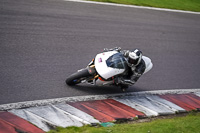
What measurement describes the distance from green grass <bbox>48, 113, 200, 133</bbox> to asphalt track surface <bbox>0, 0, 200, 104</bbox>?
181cm

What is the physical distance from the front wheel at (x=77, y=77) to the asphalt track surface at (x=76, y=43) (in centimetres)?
19

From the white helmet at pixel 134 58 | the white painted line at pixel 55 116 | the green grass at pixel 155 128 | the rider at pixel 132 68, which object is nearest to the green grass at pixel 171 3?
the rider at pixel 132 68

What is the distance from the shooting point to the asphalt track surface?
30.7 feet

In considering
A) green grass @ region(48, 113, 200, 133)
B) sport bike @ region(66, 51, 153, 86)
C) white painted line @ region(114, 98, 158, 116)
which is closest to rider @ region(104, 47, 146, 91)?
sport bike @ region(66, 51, 153, 86)

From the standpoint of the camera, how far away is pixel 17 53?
1055 cm

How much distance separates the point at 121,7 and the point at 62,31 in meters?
5.63

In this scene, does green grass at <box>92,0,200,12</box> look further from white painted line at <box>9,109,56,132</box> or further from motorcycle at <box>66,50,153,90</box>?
white painted line at <box>9,109,56,132</box>

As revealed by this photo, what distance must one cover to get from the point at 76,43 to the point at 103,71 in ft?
11.7

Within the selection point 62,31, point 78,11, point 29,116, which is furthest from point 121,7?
point 29,116

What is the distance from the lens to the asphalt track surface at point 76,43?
9344 millimetres

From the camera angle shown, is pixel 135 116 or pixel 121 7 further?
pixel 121 7

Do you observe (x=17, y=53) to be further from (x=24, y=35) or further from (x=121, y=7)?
(x=121, y=7)

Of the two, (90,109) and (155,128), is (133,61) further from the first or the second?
(155,128)

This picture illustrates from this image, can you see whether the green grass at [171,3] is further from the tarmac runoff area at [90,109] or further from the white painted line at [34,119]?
the white painted line at [34,119]
